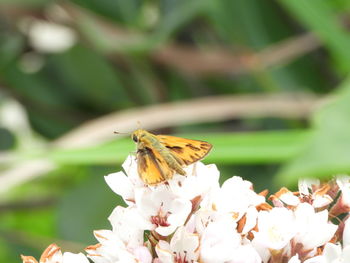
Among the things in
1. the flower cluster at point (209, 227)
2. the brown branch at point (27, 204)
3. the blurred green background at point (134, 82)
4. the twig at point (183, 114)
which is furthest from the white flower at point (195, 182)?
the brown branch at point (27, 204)

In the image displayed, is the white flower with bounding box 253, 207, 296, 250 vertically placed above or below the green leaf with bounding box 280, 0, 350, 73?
below

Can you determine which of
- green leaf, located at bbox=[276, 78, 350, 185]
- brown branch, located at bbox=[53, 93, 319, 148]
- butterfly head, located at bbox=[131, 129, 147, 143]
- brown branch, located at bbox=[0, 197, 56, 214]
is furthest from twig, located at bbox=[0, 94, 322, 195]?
butterfly head, located at bbox=[131, 129, 147, 143]

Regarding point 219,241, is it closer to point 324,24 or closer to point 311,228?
point 311,228

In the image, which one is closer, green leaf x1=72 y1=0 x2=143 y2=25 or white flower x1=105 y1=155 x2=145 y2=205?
white flower x1=105 y1=155 x2=145 y2=205

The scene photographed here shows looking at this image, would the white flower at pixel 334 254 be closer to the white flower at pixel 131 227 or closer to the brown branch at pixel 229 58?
the white flower at pixel 131 227

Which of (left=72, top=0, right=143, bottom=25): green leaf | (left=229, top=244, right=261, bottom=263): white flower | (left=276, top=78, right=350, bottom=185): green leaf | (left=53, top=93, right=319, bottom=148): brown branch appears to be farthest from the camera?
(left=72, top=0, right=143, bottom=25): green leaf

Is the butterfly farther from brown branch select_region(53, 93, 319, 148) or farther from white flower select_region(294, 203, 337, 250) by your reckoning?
brown branch select_region(53, 93, 319, 148)

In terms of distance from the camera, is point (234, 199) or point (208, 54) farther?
point (208, 54)

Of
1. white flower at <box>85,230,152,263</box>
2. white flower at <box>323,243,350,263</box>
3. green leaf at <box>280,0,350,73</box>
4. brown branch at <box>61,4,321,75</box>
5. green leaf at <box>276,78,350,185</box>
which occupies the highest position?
brown branch at <box>61,4,321,75</box>


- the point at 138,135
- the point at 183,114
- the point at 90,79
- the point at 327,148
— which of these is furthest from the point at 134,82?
the point at 138,135
